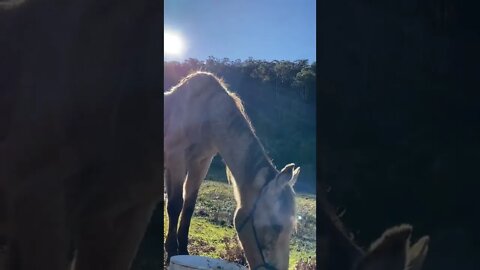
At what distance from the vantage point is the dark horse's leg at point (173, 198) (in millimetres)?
1339
